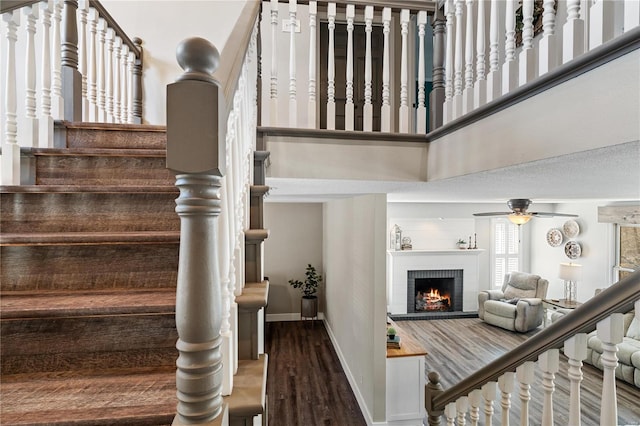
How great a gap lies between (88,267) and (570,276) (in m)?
7.72

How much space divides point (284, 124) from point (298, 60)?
75.9 inches

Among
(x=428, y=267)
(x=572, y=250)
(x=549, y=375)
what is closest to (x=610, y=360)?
(x=549, y=375)

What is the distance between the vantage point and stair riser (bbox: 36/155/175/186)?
1.55m

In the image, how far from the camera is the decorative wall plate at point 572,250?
21.9 ft

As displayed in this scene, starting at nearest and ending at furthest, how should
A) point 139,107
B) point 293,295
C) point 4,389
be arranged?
point 4,389 < point 139,107 < point 293,295

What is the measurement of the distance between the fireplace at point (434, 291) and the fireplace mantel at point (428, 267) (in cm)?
11

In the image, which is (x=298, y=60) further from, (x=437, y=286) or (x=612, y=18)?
(x=437, y=286)

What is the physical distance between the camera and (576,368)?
116 cm

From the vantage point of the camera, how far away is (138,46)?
3227mm

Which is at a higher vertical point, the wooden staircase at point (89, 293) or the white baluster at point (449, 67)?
the white baluster at point (449, 67)

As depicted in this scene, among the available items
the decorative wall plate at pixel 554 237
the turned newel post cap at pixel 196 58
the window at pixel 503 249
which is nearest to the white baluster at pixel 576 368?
the turned newel post cap at pixel 196 58

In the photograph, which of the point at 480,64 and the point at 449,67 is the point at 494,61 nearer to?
the point at 480,64

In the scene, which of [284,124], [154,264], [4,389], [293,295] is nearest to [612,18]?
[284,124]

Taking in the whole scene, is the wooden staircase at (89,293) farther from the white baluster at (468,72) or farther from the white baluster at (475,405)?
the white baluster at (468,72)
